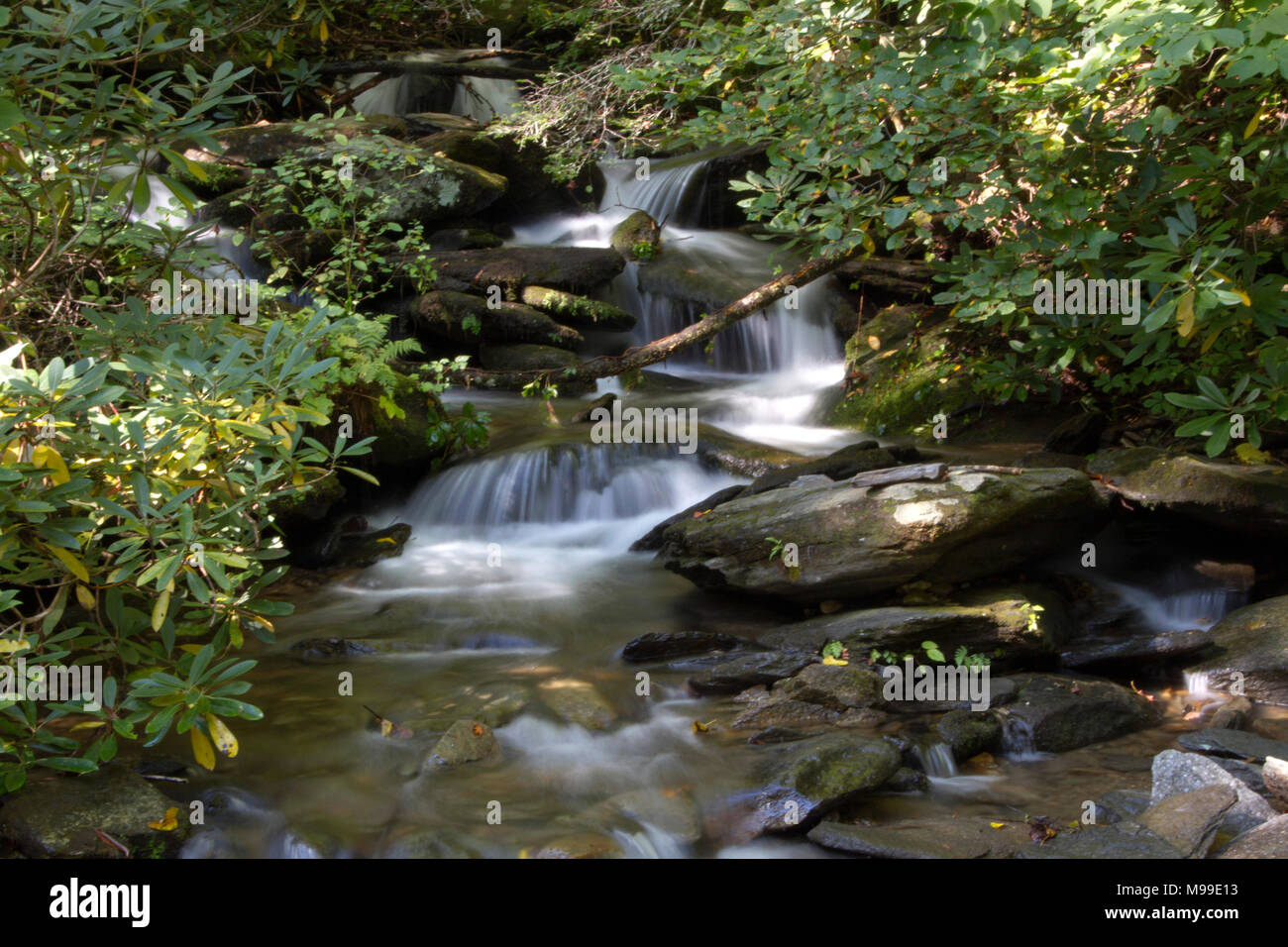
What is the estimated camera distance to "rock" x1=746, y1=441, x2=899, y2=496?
7410mm

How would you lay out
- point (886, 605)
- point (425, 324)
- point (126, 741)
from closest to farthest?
point (126, 741), point (886, 605), point (425, 324)

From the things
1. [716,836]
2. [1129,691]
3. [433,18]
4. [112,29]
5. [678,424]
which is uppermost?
[433,18]

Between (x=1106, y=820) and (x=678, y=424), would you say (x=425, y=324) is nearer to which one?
(x=678, y=424)

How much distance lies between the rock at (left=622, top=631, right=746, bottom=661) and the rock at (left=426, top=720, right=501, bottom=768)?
1321 mm

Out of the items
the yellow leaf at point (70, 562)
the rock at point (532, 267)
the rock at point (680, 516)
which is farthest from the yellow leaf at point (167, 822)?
the rock at point (532, 267)

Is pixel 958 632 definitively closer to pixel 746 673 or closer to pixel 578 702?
pixel 746 673

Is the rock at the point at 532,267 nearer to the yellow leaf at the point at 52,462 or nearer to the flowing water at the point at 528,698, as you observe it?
the flowing water at the point at 528,698

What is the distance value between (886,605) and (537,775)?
8.52 feet

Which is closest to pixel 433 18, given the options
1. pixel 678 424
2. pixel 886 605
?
pixel 678 424

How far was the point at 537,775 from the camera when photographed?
4555mm

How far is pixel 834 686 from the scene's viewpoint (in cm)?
518

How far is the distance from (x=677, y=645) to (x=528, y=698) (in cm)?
106

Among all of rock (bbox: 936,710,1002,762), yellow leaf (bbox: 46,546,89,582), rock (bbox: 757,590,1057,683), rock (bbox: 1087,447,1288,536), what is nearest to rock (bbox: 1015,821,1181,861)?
rock (bbox: 936,710,1002,762)

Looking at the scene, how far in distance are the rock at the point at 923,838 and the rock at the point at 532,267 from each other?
339 inches
